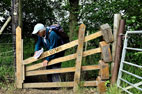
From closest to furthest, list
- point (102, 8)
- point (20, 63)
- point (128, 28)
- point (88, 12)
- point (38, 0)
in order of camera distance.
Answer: point (20, 63), point (128, 28), point (102, 8), point (88, 12), point (38, 0)

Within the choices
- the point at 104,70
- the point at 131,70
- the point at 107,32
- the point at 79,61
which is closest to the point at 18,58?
the point at 79,61

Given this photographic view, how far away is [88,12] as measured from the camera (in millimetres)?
4949

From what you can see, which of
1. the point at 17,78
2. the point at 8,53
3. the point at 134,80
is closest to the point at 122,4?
the point at 134,80

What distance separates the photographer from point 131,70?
3.63 meters

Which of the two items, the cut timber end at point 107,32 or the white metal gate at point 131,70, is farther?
the cut timber end at point 107,32

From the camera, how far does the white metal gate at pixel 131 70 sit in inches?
110

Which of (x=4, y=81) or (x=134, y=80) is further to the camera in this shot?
(x=4, y=81)

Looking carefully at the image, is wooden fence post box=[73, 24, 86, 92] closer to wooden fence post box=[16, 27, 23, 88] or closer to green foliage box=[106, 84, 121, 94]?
green foliage box=[106, 84, 121, 94]

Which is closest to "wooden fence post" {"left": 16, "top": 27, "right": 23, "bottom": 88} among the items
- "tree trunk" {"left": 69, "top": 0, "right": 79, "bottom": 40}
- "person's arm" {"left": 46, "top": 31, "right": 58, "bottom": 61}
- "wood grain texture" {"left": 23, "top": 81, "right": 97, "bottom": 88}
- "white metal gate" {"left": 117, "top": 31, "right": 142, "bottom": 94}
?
"wood grain texture" {"left": 23, "top": 81, "right": 97, "bottom": 88}

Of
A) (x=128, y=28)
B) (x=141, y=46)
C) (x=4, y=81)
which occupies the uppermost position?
(x=128, y=28)

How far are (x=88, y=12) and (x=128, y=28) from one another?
1491 millimetres

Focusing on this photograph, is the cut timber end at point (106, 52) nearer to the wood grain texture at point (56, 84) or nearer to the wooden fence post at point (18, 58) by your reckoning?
the wood grain texture at point (56, 84)

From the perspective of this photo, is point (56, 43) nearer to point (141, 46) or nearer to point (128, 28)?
point (128, 28)

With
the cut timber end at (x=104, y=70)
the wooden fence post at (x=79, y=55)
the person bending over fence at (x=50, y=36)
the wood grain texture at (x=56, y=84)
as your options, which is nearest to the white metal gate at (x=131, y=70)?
the cut timber end at (x=104, y=70)
